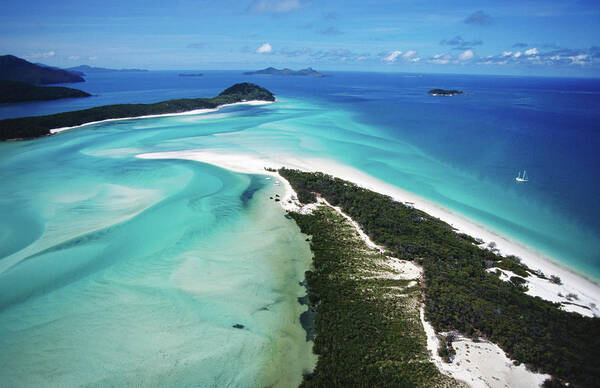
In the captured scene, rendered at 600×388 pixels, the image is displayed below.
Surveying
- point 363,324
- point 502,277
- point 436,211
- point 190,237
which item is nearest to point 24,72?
point 190,237

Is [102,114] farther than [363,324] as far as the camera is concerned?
Yes

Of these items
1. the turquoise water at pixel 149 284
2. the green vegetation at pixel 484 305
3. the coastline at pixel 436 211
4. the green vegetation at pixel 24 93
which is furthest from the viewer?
the green vegetation at pixel 24 93

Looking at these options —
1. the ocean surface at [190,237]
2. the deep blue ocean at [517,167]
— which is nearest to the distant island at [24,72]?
the deep blue ocean at [517,167]

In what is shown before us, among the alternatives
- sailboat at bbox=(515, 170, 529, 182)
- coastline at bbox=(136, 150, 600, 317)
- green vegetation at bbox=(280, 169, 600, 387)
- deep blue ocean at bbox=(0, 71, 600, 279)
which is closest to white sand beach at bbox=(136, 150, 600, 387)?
coastline at bbox=(136, 150, 600, 317)

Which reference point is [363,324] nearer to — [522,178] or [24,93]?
[522,178]

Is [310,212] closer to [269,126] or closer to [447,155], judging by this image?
[447,155]

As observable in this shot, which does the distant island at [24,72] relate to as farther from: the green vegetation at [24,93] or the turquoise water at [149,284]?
the turquoise water at [149,284]
